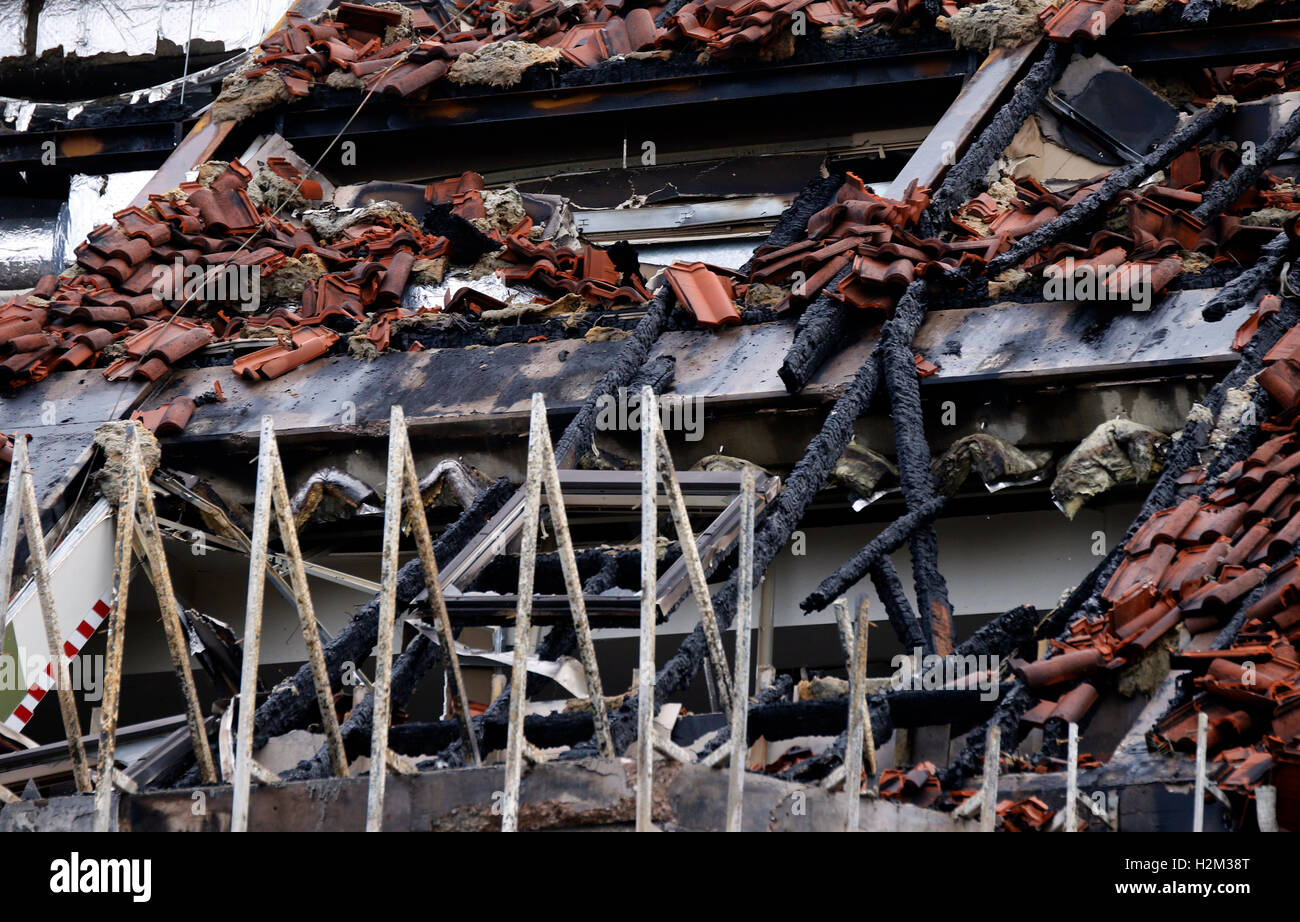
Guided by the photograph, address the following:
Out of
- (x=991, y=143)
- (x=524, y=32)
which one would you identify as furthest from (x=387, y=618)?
(x=524, y=32)

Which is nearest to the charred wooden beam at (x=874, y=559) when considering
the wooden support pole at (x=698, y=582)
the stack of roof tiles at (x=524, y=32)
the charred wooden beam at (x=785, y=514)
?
the charred wooden beam at (x=785, y=514)

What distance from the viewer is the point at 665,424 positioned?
31.9 feet

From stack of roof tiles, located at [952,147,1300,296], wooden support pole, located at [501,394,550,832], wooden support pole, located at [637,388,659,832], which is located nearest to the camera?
wooden support pole, located at [637,388,659,832]

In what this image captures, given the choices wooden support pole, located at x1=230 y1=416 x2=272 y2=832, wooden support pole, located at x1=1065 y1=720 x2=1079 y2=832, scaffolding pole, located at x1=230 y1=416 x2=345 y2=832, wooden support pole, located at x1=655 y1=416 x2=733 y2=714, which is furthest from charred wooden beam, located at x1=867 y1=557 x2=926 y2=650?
wooden support pole, located at x1=230 y1=416 x2=272 y2=832

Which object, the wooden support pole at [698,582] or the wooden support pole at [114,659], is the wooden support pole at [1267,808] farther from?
the wooden support pole at [114,659]

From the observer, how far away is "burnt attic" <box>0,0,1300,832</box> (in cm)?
622

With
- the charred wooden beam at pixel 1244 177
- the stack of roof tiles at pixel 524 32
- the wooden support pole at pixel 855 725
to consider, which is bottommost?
the wooden support pole at pixel 855 725

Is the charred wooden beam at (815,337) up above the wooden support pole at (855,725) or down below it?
above

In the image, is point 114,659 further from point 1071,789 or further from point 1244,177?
point 1244,177

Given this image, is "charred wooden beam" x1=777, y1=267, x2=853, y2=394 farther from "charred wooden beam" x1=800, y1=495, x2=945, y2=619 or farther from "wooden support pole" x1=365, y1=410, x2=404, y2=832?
"wooden support pole" x1=365, y1=410, x2=404, y2=832

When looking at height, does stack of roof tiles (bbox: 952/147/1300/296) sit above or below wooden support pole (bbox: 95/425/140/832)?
above

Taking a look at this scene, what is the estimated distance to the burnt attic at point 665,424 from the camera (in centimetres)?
622
